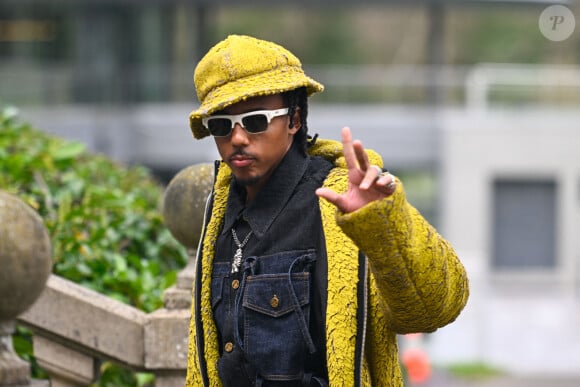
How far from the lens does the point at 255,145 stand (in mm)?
2539

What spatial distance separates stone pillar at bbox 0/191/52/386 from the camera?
2746 millimetres

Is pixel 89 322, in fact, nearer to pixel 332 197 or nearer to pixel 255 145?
pixel 255 145

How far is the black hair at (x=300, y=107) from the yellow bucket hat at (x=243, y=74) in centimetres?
2

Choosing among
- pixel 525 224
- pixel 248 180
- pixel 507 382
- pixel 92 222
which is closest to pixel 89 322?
pixel 92 222

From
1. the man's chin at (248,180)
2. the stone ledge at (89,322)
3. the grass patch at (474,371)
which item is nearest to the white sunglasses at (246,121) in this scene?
the man's chin at (248,180)

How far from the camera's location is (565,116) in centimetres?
2153

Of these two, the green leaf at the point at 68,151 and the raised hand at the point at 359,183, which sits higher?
the raised hand at the point at 359,183

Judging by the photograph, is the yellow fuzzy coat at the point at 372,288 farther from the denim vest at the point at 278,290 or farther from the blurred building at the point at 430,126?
the blurred building at the point at 430,126

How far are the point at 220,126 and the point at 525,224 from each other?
63.8 ft

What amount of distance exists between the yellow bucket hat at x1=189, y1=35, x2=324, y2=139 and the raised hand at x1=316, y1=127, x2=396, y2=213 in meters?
0.34

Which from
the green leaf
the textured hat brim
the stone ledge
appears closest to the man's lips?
the textured hat brim

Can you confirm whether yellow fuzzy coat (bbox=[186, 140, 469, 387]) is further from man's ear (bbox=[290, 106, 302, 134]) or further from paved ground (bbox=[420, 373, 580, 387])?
paved ground (bbox=[420, 373, 580, 387])

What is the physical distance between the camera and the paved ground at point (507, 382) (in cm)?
1420

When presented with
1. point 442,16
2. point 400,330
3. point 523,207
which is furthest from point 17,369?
A: point 442,16
